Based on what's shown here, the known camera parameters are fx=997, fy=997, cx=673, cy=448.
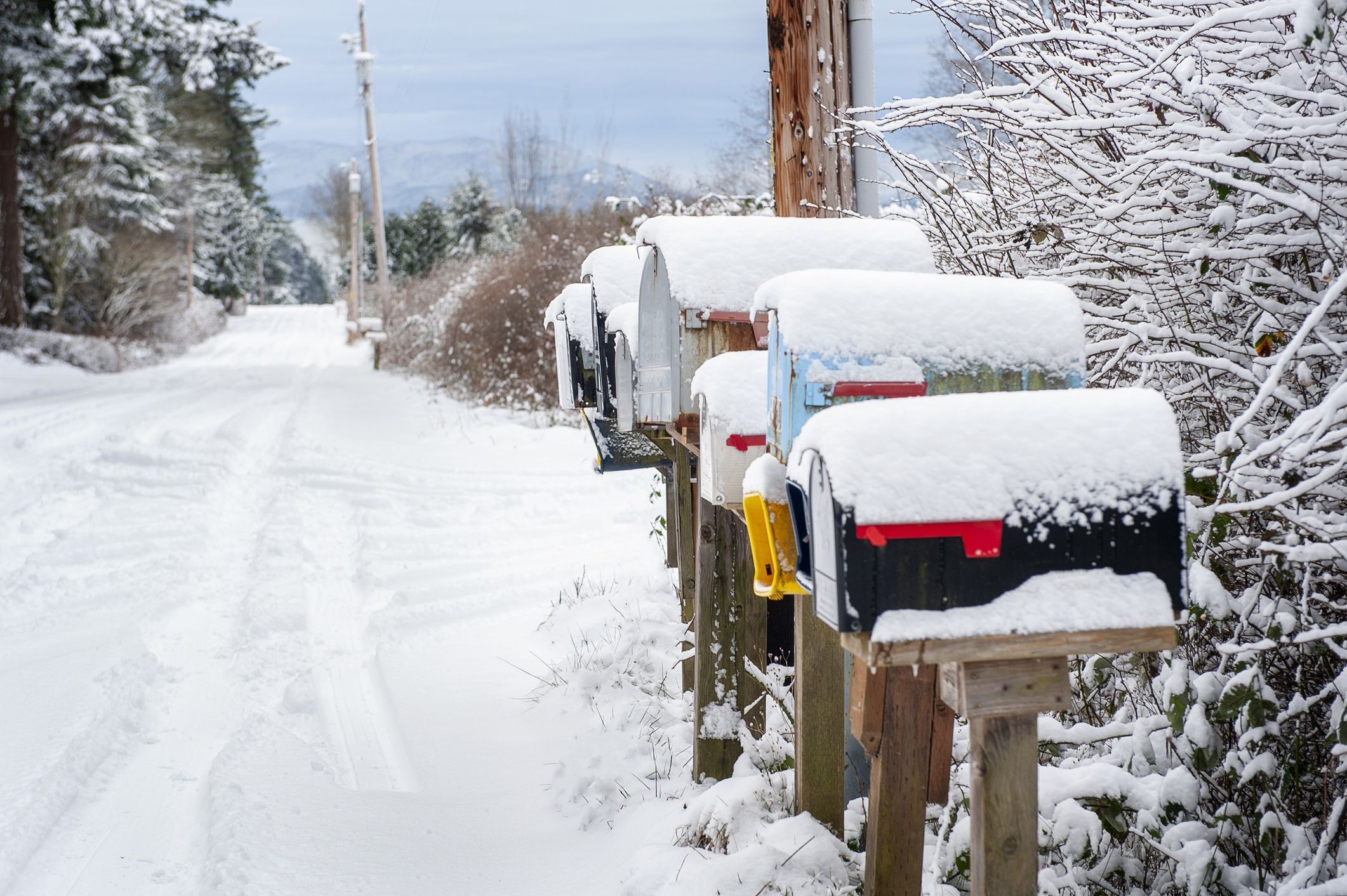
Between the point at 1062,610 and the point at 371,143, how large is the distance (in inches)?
993

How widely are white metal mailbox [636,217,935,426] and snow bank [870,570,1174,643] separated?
117 centimetres

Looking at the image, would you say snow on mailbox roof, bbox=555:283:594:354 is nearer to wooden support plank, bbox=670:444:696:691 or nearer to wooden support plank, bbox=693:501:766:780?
wooden support plank, bbox=670:444:696:691

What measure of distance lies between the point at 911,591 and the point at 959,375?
0.50m

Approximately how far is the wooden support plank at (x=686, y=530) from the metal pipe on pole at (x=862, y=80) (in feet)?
3.57

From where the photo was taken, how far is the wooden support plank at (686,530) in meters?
3.56

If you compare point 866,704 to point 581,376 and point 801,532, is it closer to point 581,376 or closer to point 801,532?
point 801,532

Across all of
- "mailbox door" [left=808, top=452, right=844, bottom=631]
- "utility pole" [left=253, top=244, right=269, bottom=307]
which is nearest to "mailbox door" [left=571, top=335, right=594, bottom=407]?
"mailbox door" [left=808, top=452, right=844, bottom=631]

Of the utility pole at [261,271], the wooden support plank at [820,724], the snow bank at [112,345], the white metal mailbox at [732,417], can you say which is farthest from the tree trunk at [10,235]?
the utility pole at [261,271]

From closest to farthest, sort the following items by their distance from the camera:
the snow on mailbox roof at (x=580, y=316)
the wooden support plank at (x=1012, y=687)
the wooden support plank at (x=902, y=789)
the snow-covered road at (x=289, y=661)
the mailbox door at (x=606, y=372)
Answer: the wooden support plank at (x=1012, y=687)
the wooden support plank at (x=902, y=789)
the snow-covered road at (x=289, y=661)
the mailbox door at (x=606, y=372)
the snow on mailbox roof at (x=580, y=316)

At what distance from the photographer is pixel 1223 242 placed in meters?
2.30

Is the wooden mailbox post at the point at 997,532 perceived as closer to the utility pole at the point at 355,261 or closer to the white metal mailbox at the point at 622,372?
the white metal mailbox at the point at 622,372

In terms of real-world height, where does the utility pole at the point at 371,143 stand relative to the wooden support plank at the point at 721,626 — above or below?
above

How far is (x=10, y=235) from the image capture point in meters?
18.2

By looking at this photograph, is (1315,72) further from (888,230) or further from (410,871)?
(410,871)
